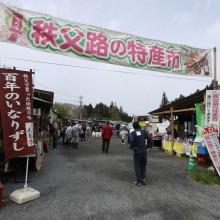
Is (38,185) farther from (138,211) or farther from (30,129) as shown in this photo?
(138,211)

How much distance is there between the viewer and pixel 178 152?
13539 millimetres

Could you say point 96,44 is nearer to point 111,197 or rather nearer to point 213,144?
point 111,197

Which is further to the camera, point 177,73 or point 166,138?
point 166,138

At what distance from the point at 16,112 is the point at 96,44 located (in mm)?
3009

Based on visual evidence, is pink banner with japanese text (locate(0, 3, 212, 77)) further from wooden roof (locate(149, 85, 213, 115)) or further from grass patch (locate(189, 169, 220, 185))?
grass patch (locate(189, 169, 220, 185))

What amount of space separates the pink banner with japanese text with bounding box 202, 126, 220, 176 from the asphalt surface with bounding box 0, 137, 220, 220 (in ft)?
3.20

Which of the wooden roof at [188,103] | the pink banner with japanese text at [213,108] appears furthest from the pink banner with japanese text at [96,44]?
the wooden roof at [188,103]

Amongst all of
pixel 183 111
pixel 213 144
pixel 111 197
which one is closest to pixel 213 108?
pixel 213 144

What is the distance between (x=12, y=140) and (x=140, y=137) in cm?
352

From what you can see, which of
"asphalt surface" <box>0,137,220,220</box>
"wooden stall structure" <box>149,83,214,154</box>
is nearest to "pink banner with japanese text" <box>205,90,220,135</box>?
"wooden stall structure" <box>149,83,214,154</box>

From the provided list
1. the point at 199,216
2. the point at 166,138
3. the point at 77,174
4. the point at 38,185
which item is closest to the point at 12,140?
the point at 38,185

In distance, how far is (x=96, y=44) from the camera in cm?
702

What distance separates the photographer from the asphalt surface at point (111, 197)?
185 inches

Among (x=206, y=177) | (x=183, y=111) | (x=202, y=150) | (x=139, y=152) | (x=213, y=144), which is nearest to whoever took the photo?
(x=139, y=152)
